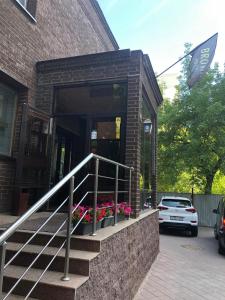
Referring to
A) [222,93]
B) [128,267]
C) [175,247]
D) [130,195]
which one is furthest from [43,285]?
[222,93]

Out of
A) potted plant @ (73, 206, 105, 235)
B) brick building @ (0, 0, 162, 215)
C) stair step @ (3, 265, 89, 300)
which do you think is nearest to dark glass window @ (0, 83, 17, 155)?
brick building @ (0, 0, 162, 215)

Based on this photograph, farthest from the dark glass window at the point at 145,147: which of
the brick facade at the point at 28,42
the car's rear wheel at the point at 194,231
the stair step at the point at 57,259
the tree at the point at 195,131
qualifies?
the tree at the point at 195,131

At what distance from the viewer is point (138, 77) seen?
6.18 metres

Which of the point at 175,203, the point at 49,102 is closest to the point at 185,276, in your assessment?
the point at 49,102

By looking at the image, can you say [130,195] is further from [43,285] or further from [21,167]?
[43,285]

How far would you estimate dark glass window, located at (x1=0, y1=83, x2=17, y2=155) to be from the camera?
630 centimetres

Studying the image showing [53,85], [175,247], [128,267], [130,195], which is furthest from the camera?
[175,247]

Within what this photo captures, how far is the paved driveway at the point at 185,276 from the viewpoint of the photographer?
17.7ft

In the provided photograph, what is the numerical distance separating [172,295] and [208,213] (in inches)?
568

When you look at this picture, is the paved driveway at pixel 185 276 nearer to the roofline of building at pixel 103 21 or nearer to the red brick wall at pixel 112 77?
the red brick wall at pixel 112 77

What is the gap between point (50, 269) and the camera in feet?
10.8

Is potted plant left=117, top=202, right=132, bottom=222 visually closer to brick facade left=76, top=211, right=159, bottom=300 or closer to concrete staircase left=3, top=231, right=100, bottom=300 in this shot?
brick facade left=76, top=211, right=159, bottom=300

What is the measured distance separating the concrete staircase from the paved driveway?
210 centimetres

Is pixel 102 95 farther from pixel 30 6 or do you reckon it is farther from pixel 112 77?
pixel 30 6
